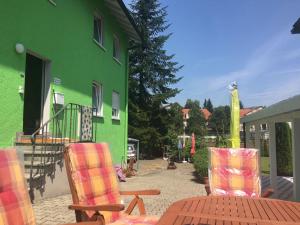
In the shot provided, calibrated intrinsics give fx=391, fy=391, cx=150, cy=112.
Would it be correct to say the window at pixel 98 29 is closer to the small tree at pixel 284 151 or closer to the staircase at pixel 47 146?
the staircase at pixel 47 146

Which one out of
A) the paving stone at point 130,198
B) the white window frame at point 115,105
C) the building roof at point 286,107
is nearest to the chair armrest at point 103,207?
the paving stone at point 130,198

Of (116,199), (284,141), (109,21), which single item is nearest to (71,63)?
(109,21)

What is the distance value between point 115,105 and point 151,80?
13245mm

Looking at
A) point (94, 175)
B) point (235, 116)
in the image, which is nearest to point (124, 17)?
point (235, 116)

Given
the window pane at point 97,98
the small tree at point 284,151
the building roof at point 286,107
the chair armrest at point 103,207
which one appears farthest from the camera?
the small tree at point 284,151

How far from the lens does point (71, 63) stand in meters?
10.7

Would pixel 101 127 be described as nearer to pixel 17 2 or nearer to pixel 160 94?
pixel 17 2

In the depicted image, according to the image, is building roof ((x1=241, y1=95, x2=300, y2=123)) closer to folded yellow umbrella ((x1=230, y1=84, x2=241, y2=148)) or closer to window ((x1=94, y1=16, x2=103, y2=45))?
folded yellow umbrella ((x1=230, y1=84, x2=241, y2=148))

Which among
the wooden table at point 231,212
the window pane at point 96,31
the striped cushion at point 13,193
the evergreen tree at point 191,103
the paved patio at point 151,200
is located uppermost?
the evergreen tree at point 191,103

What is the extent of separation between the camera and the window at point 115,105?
602 inches

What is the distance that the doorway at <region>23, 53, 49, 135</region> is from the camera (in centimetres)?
935

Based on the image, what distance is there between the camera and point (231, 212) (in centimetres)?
336

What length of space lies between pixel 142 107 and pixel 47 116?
18698 mm

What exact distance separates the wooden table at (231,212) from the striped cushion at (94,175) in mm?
948
